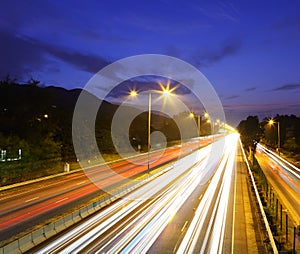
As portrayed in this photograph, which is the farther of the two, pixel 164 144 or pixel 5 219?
pixel 164 144

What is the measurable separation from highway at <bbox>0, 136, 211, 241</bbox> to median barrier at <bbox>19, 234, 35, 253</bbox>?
232 cm

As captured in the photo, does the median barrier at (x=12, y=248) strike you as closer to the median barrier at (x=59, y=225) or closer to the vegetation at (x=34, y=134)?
the median barrier at (x=59, y=225)

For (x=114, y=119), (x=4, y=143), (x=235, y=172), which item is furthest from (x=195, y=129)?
(x=4, y=143)

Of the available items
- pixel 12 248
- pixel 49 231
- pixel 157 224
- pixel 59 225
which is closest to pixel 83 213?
pixel 59 225

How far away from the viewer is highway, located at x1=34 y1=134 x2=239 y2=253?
1358 cm

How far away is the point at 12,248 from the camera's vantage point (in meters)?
12.6

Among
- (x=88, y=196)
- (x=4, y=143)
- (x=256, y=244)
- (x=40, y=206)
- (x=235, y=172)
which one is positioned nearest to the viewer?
(x=256, y=244)

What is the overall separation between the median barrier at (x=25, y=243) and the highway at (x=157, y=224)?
1.58 ft

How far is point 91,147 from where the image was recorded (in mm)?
52438

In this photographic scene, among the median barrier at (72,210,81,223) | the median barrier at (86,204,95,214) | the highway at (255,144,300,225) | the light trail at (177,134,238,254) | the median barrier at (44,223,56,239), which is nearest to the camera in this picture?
the light trail at (177,134,238,254)

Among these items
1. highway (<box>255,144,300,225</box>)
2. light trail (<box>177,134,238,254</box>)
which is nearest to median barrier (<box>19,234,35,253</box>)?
light trail (<box>177,134,238,254</box>)

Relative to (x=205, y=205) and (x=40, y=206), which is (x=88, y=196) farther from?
(x=205, y=205)

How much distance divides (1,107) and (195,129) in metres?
83.7

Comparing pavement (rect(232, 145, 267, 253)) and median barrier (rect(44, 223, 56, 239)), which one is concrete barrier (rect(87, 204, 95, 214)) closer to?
median barrier (rect(44, 223, 56, 239))
